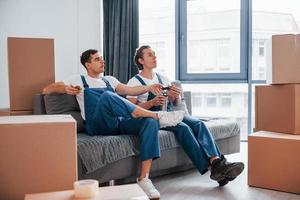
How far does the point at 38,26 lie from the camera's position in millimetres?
3891

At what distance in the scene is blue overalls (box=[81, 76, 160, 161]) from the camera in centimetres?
243

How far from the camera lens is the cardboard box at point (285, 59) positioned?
2.50 m

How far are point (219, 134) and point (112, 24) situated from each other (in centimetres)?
216

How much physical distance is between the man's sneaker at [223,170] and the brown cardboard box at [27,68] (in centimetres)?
141

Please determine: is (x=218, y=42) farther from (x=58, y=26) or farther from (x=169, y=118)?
(x=169, y=118)

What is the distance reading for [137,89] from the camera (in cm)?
290

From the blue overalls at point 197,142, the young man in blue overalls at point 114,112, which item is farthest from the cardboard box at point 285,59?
the young man in blue overalls at point 114,112

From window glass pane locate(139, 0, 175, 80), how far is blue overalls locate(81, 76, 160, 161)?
210 centimetres

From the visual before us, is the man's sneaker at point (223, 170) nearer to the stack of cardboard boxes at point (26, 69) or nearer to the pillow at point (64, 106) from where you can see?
the pillow at point (64, 106)

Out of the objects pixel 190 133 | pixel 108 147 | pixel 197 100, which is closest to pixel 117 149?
pixel 108 147

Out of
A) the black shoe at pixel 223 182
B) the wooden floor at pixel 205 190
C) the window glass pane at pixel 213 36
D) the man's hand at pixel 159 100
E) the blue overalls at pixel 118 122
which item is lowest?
the wooden floor at pixel 205 190

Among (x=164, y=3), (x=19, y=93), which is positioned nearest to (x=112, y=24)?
(x=164, y=3)

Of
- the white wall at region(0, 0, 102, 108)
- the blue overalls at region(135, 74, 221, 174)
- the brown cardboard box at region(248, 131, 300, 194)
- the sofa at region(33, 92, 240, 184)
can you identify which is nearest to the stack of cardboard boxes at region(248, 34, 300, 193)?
the brown cardboard box at region(248, 131, 300, 194)

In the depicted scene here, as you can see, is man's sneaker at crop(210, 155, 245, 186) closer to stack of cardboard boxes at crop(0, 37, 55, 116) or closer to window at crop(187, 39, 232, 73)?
stack of cardboard boxes at crop(0, 37, 55, 116)
